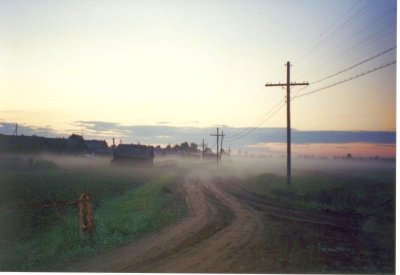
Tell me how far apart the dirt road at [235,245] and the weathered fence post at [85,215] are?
3.66ft

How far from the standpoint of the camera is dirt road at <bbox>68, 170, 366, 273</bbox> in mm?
6793

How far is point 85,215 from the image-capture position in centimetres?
838

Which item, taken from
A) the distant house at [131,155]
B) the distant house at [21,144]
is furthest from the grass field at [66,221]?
the distant house at [131,155]

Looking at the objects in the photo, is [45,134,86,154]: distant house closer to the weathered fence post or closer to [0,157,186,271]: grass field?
[0,157,186,271]: grass field

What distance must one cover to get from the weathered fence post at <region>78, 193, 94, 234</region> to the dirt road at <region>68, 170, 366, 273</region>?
1.12 m

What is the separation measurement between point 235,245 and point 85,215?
3370 mm

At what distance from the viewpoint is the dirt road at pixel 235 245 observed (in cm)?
679

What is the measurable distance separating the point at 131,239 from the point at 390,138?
19.8 ft

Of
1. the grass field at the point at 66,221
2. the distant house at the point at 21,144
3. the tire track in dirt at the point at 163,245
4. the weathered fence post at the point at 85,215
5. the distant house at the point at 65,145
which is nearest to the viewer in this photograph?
the tire track in dirt at the point at 163,245

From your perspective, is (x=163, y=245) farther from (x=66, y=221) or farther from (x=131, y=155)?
(x=131, y=155)

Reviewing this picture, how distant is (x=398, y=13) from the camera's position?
7676 millimetres

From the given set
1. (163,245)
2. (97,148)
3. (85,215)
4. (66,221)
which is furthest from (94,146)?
(163,245)

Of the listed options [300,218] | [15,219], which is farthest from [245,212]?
[15,219]

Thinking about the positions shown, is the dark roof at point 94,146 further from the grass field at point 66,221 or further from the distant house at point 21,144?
the grass field at point 66,221
